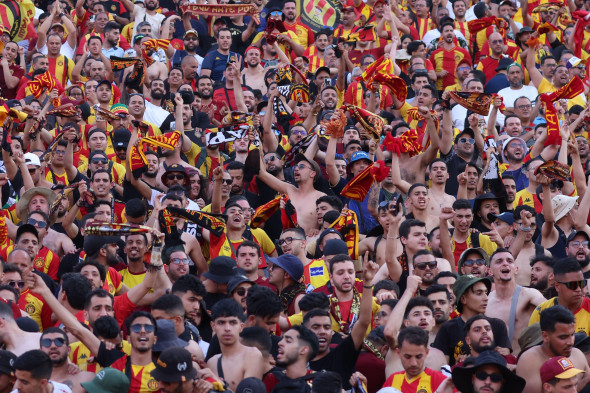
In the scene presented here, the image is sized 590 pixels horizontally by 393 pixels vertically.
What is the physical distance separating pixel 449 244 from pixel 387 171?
1463mm

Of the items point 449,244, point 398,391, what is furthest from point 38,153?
point 398,391

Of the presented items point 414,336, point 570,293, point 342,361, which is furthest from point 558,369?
point 342,361

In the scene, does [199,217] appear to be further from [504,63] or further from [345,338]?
[504,63]

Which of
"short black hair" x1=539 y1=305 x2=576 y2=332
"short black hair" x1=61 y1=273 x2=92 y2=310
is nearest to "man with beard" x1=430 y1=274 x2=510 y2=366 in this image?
"short black hair" x1=539 y1=305 x2=576 y2=332

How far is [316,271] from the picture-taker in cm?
1002

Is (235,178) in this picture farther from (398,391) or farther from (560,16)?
(560,16)

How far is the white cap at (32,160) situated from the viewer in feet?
39.0

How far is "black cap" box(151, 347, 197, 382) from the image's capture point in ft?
24.1

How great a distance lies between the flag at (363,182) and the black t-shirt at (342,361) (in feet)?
11.2

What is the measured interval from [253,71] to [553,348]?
819 cm

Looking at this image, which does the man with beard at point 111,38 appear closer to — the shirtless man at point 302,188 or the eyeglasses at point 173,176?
the eyeglasses at point 173,176

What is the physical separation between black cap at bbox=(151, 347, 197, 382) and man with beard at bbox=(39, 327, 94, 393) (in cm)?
67

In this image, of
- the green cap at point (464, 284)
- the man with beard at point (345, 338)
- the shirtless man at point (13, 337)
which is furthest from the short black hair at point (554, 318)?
the shirtless man at point (13, 337)

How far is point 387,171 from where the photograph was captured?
1191 centimetres
